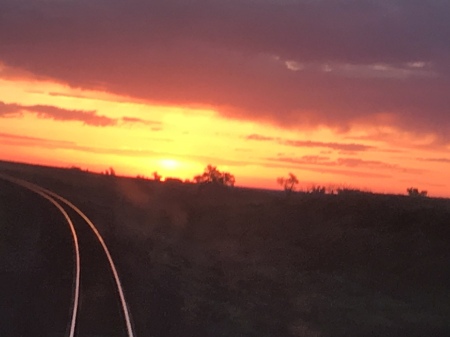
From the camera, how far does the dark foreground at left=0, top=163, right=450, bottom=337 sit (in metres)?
20.5

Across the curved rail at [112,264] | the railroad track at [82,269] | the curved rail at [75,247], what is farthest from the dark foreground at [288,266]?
the curved rail at [75,247]

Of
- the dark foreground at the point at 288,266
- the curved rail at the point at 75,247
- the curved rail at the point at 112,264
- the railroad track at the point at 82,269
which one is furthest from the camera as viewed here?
Answer: the dark foreground at the point at 288,266

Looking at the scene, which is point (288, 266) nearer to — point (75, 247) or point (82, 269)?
point (75, 247)

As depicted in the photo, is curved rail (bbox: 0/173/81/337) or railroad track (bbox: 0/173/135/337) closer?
railroad track (bbox: 0/173/135/337)

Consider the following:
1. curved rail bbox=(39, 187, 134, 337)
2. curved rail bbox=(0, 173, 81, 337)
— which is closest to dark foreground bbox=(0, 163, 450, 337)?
curved rail bbox=(39, 187, 134, 337)

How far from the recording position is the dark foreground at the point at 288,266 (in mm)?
20500

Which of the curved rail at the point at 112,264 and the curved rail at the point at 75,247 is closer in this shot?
the curved rail at the point at 75,247

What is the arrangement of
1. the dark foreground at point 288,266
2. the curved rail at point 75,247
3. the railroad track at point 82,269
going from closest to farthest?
the railroad track at point 82,269, the curved rail at point 75,247, the dark foreground at point 288,266

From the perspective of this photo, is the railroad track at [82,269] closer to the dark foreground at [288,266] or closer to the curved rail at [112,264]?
the curved rail at [112,264]

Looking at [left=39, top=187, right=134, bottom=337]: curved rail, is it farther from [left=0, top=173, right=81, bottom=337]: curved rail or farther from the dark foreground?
[left=0, top=173, right=81, bottom=337]: curved rail

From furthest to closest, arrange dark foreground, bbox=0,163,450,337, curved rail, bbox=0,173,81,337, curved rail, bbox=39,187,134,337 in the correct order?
dark foreground, bbox=0,163,450,337 < curved rail, bbox=39,187,134,337 < curved rail, bbox=0,173,81,337

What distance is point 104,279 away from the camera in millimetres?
24141

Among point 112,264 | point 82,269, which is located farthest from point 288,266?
point 82,269

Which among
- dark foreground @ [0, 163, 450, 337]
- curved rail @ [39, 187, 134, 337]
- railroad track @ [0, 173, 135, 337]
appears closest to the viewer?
railroad track @ [0, 173, 135, 337]
